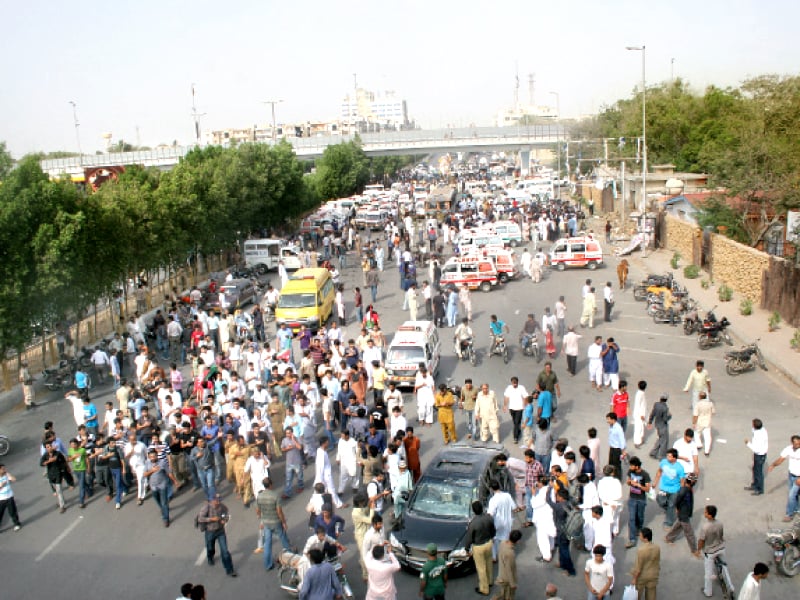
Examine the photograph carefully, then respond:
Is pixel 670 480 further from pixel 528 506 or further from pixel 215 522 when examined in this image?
pixel 215 522

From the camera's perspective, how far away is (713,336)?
2134cm

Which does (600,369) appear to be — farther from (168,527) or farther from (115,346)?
(115,346)

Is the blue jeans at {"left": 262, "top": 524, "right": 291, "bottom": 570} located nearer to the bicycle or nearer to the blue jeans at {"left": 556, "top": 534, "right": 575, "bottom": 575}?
the blue jeans at {"left": 556, "top": 534, "right": 575, "bottom": 575}

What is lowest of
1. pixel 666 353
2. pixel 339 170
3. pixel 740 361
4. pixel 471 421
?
pixel 666 353

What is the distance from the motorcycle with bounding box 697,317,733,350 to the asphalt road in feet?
3.98

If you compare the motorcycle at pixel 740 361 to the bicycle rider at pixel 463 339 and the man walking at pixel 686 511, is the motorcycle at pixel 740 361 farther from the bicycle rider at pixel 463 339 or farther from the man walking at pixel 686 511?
the man walking at pixel 686 511

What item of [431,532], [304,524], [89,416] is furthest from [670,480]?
[89,416]

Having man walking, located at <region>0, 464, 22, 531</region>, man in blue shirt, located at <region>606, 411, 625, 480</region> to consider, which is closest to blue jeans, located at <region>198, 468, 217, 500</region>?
man walking, located at <region>0, 464, 22, 531</region>

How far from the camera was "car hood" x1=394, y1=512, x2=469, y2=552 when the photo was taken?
10187mm

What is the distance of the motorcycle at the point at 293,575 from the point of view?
9.77 meters

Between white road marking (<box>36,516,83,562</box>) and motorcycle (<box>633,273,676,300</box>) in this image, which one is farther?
motorcycle (<box>633,273,676,300</box>)

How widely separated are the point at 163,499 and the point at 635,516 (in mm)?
7347

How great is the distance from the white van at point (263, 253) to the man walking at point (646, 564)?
1195 inches

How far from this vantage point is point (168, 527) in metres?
12.5
